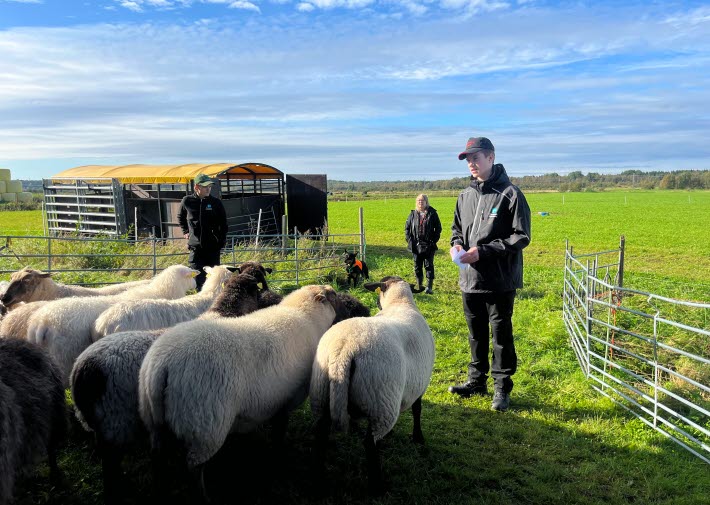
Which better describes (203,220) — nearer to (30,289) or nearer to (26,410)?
(30,289)

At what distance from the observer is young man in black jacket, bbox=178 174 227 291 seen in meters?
8.02

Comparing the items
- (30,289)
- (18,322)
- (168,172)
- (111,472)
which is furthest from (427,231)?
(168,172)

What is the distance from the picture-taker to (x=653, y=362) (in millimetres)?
4934

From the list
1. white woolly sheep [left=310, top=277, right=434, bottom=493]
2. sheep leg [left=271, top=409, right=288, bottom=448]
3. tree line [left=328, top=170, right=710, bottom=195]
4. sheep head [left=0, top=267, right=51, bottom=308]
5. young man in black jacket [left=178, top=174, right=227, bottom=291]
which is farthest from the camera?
tree line [left=328, top=170, right=710, bottom=195]

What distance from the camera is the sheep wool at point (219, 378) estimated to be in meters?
3.32

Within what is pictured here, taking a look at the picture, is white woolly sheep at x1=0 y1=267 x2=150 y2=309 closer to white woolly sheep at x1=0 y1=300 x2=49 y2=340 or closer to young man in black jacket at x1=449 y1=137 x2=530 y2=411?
white woolly sheep at x1=0 y1=300 x2=49 y2=340

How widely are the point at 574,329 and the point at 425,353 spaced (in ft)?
13.7

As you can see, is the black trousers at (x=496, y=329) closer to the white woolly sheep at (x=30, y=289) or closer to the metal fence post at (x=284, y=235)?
the white woolly sheep at (x=30, y=289)

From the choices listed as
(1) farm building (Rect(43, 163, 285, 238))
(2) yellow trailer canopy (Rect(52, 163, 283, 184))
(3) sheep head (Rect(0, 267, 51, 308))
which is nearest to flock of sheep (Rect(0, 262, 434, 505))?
(3) sheep head (Rect(0, 267, 51, 308))

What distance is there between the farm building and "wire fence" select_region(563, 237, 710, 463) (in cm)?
1229

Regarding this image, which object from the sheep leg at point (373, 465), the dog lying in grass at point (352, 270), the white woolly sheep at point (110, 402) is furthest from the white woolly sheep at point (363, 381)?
the dog lying in grass at point (352, 270)

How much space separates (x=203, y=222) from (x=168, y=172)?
1006 cm

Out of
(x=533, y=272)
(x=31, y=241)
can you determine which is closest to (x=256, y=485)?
(x=533, y=272)

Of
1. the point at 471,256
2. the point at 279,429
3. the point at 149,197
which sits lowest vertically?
the point at 279,429
